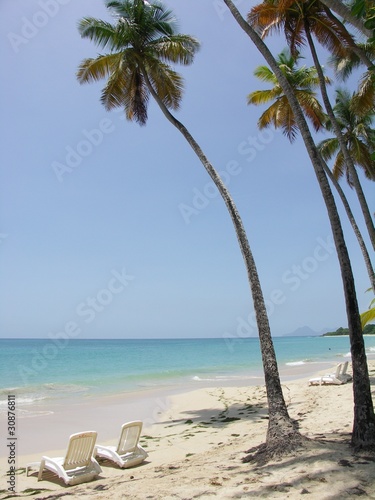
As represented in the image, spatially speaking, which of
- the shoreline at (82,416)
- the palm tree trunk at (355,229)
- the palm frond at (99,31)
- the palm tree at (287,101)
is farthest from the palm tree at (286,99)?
the shoreline at (82,416)

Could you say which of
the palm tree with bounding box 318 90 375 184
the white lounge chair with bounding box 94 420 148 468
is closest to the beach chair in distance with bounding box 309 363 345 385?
the palm tree with bounding box 318 90 375 184

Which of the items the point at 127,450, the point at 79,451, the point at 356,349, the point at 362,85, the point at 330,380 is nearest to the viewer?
the point at 356,349

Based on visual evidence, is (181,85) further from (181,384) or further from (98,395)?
(181,384)

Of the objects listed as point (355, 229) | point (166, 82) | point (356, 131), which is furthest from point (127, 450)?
point (356, 131)

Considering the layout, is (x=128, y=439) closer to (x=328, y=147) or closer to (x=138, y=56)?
(x=138, y=56)

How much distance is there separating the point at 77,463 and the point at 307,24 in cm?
1229

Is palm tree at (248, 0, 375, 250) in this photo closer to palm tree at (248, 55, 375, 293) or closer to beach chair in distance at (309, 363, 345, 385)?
palm tree at (248, 55, 375, 293)

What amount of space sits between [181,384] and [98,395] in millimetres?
5623

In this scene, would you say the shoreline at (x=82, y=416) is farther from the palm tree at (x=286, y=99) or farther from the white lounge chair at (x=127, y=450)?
the palm tree at (x=286, y=99)

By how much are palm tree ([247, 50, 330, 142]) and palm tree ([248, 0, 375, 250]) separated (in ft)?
13.6

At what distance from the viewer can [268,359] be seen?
292 inches

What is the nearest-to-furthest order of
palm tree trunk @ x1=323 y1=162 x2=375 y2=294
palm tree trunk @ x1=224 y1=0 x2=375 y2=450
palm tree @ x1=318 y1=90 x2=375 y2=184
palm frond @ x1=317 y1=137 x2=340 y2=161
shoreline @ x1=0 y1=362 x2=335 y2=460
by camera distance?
palm tree trunk @ x1=224 y1=0 x2=375 y2=450 → shoreline @ x1=0 y1=362 x2=335 y2=460 → palm tree trunk @ x1=323 y1=162 x2=375 y2=294 → palm tree @ x1=318 y1=90 x2=375 y2=184 → palm frond @ x1=317 y1=137 x2=340 y2=161

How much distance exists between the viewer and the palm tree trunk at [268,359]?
659 cm

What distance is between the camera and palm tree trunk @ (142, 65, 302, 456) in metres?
6.59
